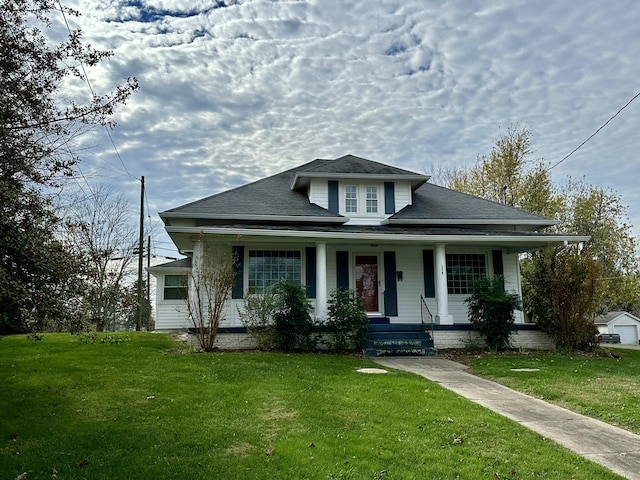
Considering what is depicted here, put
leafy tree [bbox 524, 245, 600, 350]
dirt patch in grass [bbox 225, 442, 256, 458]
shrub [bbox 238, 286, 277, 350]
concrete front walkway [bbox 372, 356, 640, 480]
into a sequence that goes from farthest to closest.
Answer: leafy tree [bbox 524, 245, 600, 350] < shrub [bbox 238, 286, 277, 350] < concrete front walkway [bbox 372, 356, 640, 480] < dirt patch in grass [bbox 225, 442, 256, 458]

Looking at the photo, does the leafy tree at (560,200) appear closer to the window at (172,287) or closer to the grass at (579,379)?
the grass at (579,379)

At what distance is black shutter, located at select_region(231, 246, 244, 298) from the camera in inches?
518

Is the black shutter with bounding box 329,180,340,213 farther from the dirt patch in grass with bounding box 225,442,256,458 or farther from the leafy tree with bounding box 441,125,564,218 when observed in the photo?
the leafy tree with bounding box 441,125,564,218

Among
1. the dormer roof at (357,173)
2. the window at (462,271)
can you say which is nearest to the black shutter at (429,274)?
→ the window at (462,271)

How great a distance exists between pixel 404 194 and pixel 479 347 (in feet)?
17.8

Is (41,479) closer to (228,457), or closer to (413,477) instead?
(228,457)

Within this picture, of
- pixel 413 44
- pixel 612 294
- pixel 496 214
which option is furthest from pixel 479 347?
pixel 612 294

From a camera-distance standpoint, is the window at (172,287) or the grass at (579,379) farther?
the window at (172,287)

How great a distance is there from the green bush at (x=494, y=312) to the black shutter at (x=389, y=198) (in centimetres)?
378

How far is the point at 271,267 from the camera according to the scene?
13.6m

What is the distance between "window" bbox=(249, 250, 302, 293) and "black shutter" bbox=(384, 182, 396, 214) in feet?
11.4

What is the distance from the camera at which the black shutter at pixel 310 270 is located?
13602 mm

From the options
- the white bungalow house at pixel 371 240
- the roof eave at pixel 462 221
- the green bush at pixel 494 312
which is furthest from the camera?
the roof eave at pixel 462 221

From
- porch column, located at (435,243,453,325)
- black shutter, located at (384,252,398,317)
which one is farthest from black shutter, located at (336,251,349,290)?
porch column, located at (435,243,453,325)
